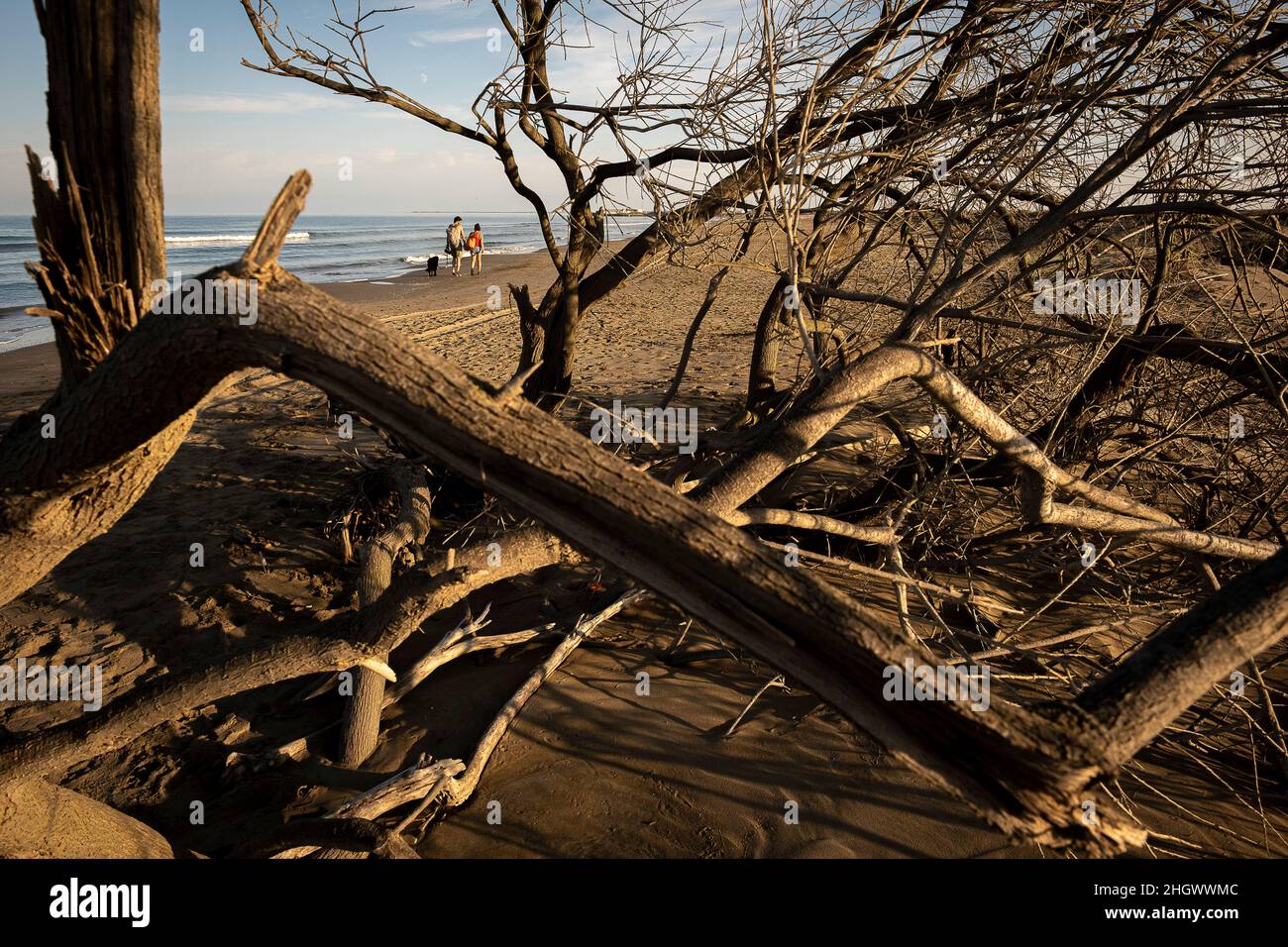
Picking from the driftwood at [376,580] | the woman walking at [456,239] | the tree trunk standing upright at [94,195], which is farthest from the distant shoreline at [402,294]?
the tree trunk standing upright at [94,195]

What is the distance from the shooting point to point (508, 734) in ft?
11.7

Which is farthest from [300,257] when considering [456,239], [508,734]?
[508,734]

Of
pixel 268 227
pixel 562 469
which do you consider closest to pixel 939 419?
pixel 562 469

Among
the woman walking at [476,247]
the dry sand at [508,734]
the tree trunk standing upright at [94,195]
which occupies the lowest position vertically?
the dry sand at [508,734]

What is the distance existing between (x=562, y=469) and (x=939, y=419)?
7.47 ft

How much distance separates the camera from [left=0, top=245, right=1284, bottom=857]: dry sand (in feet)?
9.82

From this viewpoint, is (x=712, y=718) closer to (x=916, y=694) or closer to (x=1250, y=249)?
(x=916, y=694)

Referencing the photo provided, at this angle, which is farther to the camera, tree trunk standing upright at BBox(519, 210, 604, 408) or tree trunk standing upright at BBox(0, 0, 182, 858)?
tree trunk standing upright at BBox(519, 210, 604, 408)

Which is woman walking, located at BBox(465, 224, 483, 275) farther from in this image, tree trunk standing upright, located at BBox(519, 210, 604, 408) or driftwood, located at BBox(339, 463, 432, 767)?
driftwood, located at BBox(339, 463, 432, 767)

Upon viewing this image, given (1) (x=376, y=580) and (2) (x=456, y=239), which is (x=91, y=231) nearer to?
(1) (x=376, y=580)

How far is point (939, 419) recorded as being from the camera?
129 inches

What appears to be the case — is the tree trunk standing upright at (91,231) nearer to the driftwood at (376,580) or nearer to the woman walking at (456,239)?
the driftwood at (376,580)

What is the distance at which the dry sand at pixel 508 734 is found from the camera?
9.82 ft

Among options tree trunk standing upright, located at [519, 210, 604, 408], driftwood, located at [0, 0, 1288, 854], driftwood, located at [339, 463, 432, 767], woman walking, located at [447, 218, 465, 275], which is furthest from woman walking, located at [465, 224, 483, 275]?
driftwood, located at [0, 0, 1288, 854]
